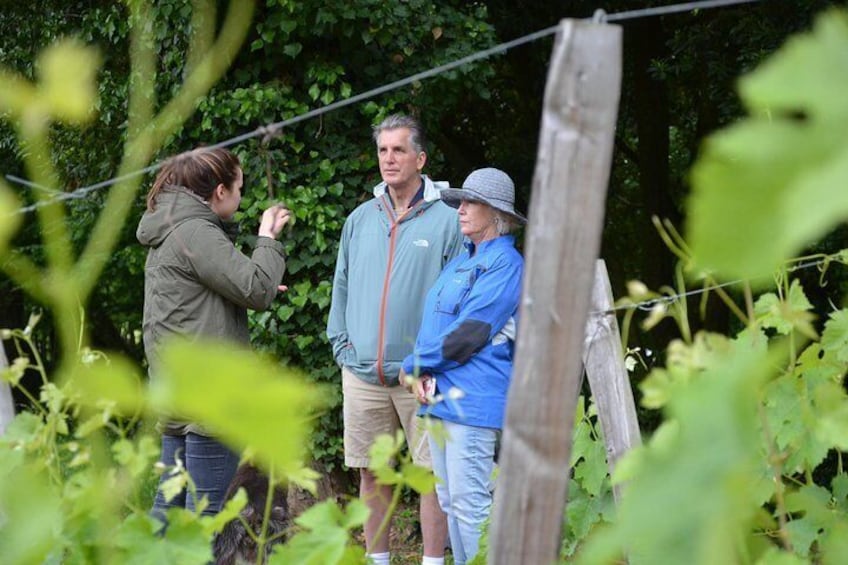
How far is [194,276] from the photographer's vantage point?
12.4ft

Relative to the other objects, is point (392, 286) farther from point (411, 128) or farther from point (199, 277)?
point (199, 277)

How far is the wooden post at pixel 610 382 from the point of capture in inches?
102

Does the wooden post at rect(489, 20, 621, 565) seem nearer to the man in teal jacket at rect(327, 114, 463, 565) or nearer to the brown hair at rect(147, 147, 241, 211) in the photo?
the brown hair at rect(147, 147, 241, 211)

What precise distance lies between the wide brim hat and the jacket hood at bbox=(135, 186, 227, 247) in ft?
2.86

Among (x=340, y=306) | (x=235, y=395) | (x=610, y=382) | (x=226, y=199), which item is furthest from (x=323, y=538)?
(x=340, y=306)

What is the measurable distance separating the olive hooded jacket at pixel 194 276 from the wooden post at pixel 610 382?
150 cm

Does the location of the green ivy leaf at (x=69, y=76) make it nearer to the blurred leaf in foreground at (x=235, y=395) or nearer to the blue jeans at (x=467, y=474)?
the blurred leaf in foreground at (x=235, y=395)

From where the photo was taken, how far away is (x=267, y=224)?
13.2ft

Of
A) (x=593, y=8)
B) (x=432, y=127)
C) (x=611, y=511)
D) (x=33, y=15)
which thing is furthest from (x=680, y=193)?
(x=611, y=511)

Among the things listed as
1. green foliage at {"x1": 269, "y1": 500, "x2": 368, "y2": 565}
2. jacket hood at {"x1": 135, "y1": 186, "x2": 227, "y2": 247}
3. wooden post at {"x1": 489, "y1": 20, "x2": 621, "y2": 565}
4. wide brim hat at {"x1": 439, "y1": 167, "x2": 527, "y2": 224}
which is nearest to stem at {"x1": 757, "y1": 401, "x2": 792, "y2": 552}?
wooden post at {"x1": 489, "y1": 20, "x2": 621, "y2": 565}

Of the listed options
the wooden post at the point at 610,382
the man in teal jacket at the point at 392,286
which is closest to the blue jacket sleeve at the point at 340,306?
the man in teal jacket at the point at 392,286

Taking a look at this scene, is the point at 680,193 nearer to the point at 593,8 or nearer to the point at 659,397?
the point at 593,8

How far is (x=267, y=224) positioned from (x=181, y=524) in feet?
8.67

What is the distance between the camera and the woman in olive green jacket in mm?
3729
